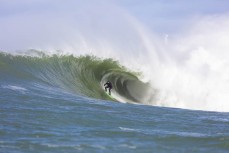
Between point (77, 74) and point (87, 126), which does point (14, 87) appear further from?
point (77, 74)

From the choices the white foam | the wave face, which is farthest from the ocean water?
the wave face

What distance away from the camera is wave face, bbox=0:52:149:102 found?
19.2m

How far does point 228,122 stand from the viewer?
43.2ft

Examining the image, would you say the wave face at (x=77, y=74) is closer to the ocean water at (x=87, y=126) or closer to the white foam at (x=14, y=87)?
the ocean water at (x=87, y=126)

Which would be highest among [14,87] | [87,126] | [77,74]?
[77,74]

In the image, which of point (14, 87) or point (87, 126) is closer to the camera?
point (87, 126)

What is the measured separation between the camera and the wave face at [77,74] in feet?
63.1

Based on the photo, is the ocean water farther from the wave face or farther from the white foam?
the wave face

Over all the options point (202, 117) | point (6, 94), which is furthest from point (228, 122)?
point (6, 94)

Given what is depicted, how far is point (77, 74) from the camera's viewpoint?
2469cm

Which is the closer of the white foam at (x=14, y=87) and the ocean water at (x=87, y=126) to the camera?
the ocean water at (x=87, y=126)

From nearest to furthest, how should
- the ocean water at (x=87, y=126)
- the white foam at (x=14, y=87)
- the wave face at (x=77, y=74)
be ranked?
the ocean water at (x=87, y=126) → the white foam at (x=14, y=87) → the wave face at (x=77, y=74)

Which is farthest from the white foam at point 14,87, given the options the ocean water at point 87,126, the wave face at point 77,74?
the wave face at point 77,74

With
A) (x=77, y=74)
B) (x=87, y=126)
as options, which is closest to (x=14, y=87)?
(x=87, y=126)
